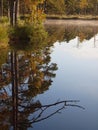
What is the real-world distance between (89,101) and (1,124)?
3.42 meters

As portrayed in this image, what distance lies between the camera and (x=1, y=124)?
934 cm

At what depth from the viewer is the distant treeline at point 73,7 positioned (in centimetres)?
9375

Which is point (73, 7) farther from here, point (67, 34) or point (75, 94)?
point (75, 94)

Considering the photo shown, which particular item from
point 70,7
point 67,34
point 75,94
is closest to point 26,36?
point 75,94

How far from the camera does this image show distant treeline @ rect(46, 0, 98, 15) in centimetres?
9375

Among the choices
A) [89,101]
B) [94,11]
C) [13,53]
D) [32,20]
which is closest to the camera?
[89,101]

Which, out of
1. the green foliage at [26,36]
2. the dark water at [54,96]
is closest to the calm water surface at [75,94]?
the dark water at [54,96]

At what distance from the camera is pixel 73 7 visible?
101 m

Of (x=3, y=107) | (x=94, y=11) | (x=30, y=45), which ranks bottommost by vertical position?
(x=94, y=11)

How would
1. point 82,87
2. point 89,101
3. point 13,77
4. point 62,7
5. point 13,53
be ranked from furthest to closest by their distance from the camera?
point 62,7 < point 13,53 < point 13,77 < point 82,87 < point 89,101

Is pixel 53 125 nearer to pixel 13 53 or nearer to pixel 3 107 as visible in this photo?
pixel 3 107

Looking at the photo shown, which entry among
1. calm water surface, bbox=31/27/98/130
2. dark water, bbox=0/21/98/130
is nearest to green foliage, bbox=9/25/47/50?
dark water, bbox=0/21/98/130

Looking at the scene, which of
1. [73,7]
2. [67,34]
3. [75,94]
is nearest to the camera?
[75,94]

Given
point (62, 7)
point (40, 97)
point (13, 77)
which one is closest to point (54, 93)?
point (40, 97)
